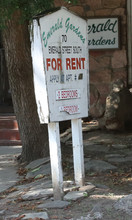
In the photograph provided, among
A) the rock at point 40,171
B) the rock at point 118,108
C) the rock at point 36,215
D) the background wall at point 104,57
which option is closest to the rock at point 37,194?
the rock at point 36,215

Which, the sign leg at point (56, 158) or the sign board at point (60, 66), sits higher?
the sign board at point (60, 66)

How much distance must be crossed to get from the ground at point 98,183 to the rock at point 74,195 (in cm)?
4

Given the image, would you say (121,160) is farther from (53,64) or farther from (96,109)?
(96,109)

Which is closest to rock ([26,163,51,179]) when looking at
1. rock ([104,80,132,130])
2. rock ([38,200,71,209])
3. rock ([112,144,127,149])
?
rock ([112,144,127,149])

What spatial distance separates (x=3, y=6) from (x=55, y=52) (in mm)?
1085

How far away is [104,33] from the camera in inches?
425

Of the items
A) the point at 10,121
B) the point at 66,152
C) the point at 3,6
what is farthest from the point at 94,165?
the point at 10,121

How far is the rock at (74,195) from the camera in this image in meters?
5.33

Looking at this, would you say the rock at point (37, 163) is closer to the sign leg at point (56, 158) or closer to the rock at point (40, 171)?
the rock at point (40, 171)

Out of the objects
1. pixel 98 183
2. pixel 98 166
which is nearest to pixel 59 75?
pixel 98 183

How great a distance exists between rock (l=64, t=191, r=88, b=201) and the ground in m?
0.04

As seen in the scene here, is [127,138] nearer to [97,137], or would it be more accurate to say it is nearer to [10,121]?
[97,137]

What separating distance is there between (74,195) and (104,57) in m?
5.90

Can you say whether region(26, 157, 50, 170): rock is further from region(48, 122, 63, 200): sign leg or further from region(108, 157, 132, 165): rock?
region(48, 122, 63, 200): sign leg
